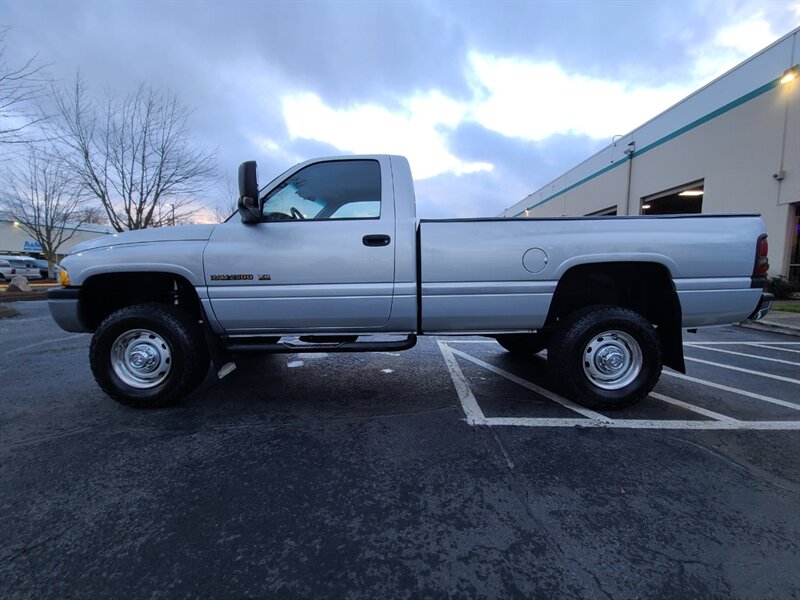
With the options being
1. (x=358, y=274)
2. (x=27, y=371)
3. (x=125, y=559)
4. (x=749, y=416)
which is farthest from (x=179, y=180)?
(x=749, y=416)

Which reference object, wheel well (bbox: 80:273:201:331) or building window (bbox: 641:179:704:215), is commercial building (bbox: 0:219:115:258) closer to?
wheel well (bbox: 80:273:201:331)

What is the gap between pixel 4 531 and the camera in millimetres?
1900

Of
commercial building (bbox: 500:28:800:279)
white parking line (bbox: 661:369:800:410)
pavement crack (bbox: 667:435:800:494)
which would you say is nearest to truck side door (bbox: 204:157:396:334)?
pavement crack (bbox: 667:435:800:494)

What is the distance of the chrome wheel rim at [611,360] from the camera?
133 inches

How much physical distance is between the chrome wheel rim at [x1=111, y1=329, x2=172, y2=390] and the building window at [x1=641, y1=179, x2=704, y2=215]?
17.1m

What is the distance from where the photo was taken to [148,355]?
3.39 meters

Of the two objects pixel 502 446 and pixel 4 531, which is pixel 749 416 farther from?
pixel 4 531

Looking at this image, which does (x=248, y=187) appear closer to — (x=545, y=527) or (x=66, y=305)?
(x=66, y=305)

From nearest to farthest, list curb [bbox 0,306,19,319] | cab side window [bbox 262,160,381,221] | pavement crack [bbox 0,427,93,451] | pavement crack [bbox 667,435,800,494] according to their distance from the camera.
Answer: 1. pavement crack [bbox 667,435,800,494]
2. pavement crack [bbox 0,427,93,451]
3. cab side window [bbox 262,160,381,221]
4. curb [bbox 0,306,19,319]

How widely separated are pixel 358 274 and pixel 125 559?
7.41 feet

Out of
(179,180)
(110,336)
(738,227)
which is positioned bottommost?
(110,336)

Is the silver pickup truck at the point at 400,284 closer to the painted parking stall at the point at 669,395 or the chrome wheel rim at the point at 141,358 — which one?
the chrome wheel rim at the point at 141,358

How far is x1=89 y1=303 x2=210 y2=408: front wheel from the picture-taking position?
10.9 ft

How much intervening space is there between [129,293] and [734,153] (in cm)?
1769
